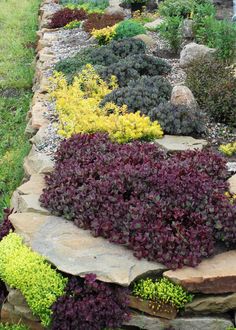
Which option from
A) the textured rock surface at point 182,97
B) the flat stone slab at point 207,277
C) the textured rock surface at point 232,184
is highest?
the textured rock surface at point 182,97

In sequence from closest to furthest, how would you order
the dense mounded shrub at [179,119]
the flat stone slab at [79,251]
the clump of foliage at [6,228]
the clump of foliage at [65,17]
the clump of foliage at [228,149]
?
1. the flat stone slab at [79,251]
2. the clump of foliage at [6,228]
3. the clump of foliage at [228,149]
4. the dense mounded shrub at [179,119]
5. the clump of foliage at [65,17]

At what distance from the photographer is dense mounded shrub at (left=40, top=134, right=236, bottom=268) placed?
4668mm

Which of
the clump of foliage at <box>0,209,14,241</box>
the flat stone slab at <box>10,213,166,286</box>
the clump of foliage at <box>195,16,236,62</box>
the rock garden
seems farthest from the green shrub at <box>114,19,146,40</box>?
the flat stone slab at <box>10,213,166,286</box>

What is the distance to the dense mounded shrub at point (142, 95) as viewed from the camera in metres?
7.20

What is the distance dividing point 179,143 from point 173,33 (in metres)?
4.45

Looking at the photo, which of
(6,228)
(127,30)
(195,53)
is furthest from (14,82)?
(6,228)

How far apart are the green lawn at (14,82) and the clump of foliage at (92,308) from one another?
252 cm

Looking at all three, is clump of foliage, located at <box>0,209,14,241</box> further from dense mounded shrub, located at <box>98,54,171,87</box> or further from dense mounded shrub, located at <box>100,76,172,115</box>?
dense mounded shrub, located at <box>98,54,171,87</box>

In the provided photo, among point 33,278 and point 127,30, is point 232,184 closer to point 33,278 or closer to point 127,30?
point 33,278

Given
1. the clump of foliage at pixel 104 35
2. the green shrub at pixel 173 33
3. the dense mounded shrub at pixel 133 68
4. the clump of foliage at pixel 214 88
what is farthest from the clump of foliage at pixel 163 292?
the clump of foliage at pixel 104 35

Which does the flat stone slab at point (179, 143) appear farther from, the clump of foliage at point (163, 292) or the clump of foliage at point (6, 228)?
the clump of foliage at point (163, 292)

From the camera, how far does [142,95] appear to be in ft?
24.2

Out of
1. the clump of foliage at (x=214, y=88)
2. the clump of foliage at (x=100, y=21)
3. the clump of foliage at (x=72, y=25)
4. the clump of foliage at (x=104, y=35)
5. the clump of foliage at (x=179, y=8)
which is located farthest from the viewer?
the clump of foliage at (x=72, y=25)

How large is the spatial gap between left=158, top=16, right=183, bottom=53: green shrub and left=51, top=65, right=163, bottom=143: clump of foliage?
243 centimetres
